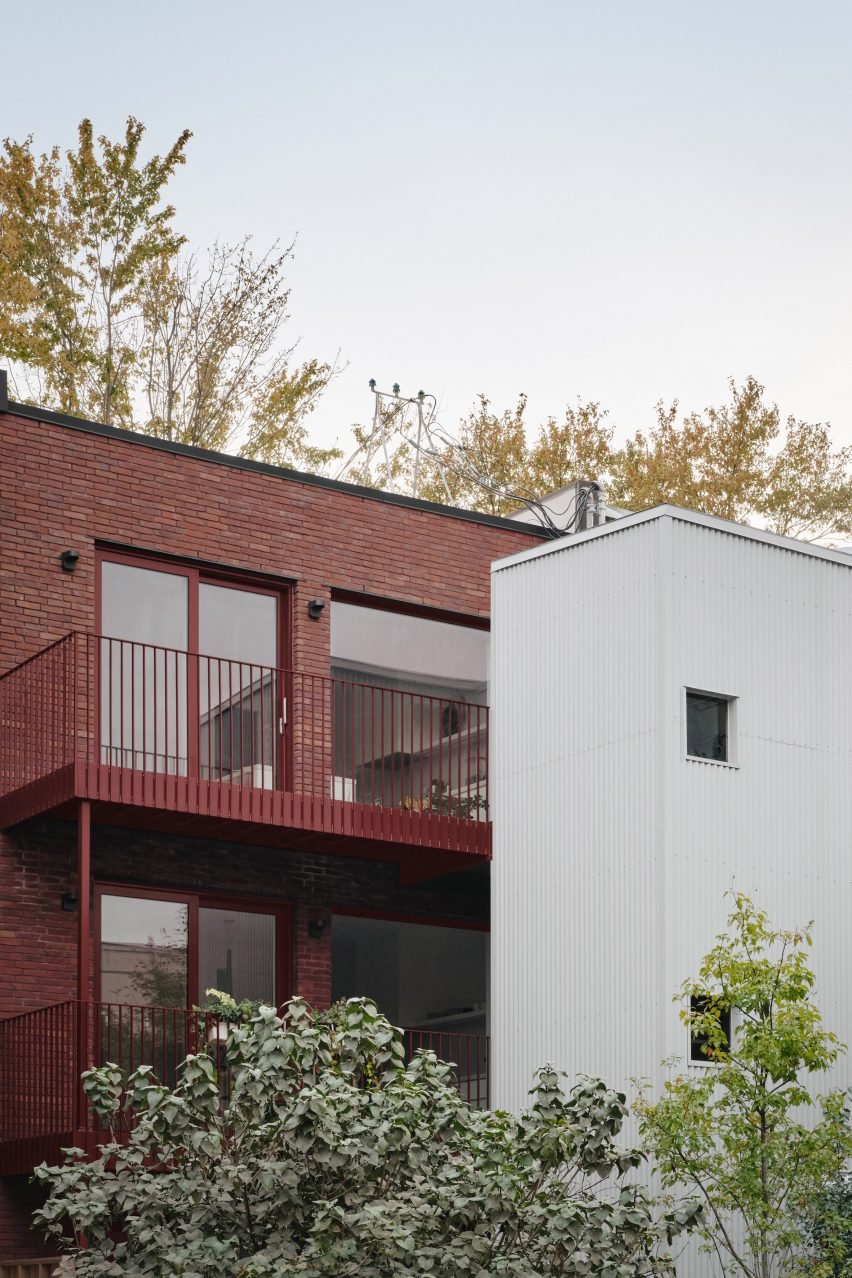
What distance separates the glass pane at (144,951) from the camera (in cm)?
1923

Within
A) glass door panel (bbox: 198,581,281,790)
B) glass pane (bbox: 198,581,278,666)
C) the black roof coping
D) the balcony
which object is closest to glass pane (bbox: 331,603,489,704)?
glass pane (bbox: 198,581,278,666)

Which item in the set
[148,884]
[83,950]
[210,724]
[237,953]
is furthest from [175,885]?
[83,950]

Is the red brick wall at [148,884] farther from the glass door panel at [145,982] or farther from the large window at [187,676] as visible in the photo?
the large window at [187,676]

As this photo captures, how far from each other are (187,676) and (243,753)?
1093 mm

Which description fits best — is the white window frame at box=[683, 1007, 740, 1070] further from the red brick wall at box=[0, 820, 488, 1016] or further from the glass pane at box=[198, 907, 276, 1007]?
the glass pane at box=[198, 907, 276, 1007]

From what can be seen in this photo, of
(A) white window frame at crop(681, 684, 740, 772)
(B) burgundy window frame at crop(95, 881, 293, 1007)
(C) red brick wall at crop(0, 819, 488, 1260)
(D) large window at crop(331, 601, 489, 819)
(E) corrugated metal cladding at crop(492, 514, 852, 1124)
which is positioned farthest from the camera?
(D) large window at crop(331, 601, 489, 819)

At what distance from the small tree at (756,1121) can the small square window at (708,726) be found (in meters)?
2.40

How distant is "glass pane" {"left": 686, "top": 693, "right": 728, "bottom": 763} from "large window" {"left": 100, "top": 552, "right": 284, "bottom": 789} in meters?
4.42

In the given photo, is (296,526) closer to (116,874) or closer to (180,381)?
(116,874)

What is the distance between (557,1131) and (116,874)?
804 cm

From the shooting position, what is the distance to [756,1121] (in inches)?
623

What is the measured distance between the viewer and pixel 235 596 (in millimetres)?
21172

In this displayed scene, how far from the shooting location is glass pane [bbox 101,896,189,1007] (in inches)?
757

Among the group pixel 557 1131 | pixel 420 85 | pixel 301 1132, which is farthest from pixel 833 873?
pixel 420 85
